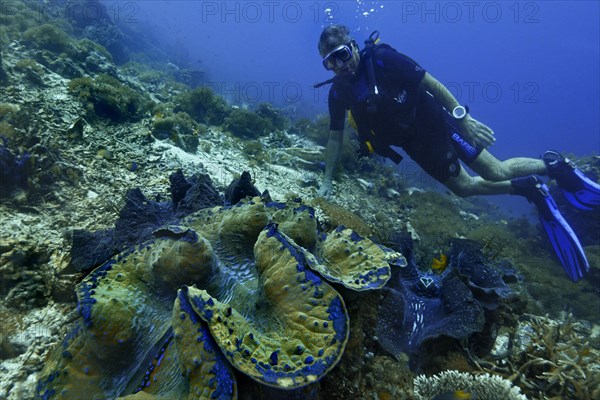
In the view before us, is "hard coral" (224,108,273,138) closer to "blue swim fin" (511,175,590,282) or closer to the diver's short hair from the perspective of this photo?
the diver's short hair

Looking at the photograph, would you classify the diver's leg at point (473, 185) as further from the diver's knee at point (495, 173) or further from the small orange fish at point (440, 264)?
the small orange fish at point (440, 264)

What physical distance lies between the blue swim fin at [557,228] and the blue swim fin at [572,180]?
0.96 metres

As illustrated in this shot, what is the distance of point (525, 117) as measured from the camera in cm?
11581

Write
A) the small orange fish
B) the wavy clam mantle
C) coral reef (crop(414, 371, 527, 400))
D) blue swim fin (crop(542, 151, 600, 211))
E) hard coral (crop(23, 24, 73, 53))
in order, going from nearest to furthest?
1. the wavy clam mantle
2. coral reef (crop(414, 371, 527, 400))
3. the small orange fish
4. blue swim fin (crop(542, 151, 600, 211))
5. hard coral (crop(23, 24, 73, 53))

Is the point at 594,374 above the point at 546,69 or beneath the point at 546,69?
beneath

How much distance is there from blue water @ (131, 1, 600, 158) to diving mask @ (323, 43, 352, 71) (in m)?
86.7

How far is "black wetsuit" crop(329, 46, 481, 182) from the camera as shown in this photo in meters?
5.84

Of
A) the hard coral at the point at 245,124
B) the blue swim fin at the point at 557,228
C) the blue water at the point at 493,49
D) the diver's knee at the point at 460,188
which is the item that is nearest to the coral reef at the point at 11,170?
the hard coral at the point at 245,124

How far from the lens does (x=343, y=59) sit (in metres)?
5.76

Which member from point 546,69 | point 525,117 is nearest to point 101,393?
point 525,117

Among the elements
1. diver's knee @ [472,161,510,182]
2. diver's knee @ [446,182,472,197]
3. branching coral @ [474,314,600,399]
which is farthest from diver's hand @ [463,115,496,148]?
branching coral @ [474,314,600,399]

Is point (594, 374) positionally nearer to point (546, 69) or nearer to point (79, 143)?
point (79, 143)

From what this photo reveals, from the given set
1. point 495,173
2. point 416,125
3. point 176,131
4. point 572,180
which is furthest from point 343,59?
point 572,180

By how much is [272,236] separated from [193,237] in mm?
427
